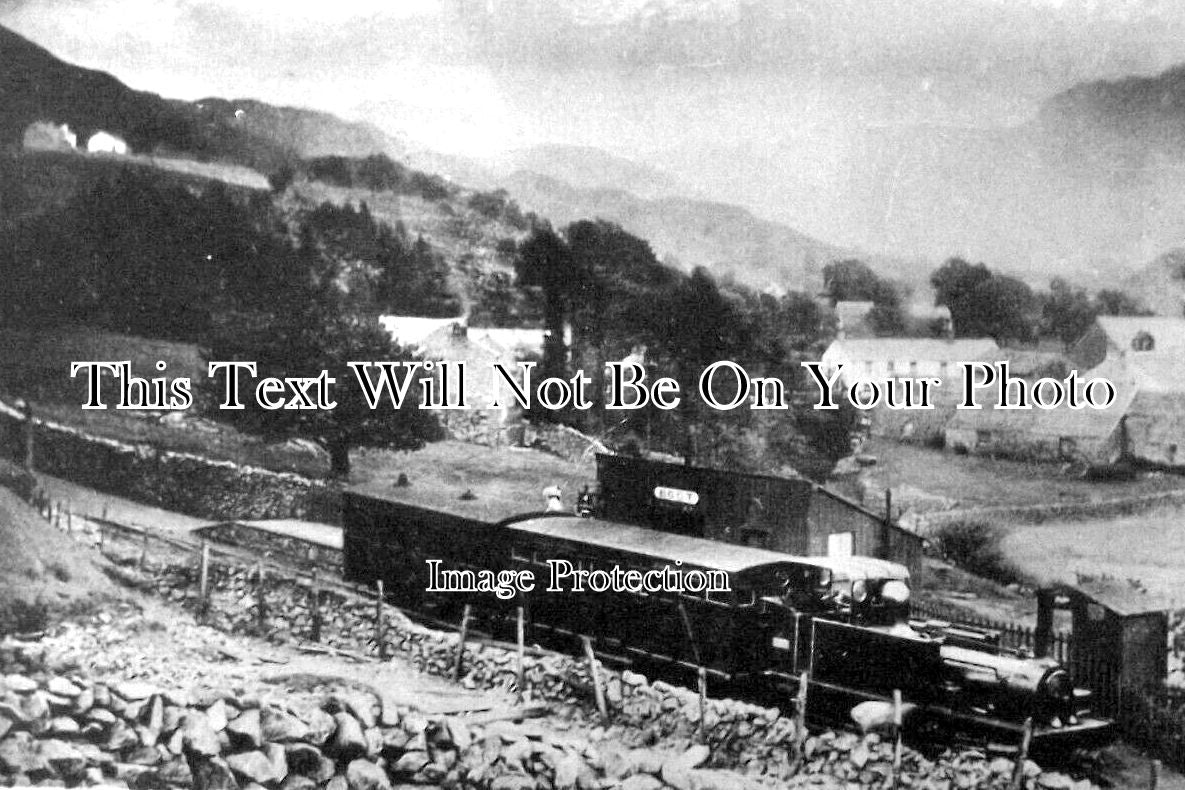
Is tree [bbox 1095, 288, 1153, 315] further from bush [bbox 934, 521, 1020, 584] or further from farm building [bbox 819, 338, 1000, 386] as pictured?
bush [bbox 934, 521, 1020, 584]

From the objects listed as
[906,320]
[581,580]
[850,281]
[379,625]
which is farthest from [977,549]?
[379,625]

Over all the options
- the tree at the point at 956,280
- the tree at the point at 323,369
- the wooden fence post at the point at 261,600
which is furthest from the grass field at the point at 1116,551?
the wooden fence post at the point at 261,600

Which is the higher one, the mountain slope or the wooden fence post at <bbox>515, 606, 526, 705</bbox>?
the mountain slope

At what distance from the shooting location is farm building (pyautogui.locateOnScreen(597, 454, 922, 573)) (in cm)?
474

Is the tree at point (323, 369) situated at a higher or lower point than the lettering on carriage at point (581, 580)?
higher

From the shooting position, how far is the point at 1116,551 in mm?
4574

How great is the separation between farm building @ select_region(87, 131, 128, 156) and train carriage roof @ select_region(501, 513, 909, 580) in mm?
2448

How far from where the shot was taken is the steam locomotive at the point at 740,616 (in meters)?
4.31

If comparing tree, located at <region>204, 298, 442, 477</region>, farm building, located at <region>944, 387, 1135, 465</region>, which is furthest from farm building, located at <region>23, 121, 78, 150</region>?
farm building, located at <region>944, 387, 1135, 465</region>

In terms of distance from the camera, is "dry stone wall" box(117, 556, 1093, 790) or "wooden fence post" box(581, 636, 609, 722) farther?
"wooden fence post" box(581, 636, 609, 722)

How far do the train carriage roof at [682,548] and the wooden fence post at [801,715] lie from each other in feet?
1.35

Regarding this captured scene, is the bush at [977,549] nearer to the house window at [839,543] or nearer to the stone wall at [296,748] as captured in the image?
the house window at [839,543]

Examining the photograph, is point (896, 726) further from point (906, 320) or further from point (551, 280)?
point (551, 280)

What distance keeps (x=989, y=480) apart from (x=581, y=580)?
64.9 inches
